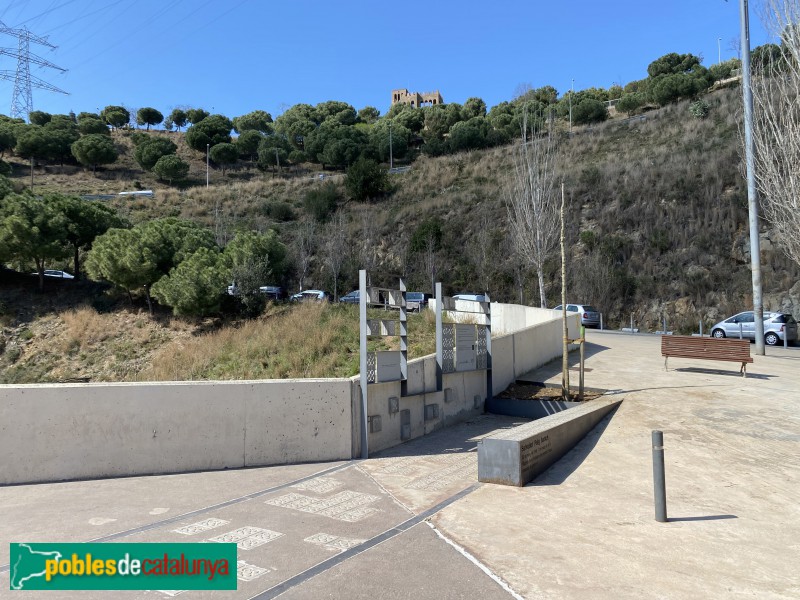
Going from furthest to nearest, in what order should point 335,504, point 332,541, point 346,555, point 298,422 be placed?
point 298,422 < point 335,504 < point 332,541 < point 346,555

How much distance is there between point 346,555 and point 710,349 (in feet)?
38.6

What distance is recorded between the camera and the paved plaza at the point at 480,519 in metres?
4.45

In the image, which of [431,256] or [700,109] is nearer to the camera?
[431,256]

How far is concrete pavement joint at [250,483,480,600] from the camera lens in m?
4.21

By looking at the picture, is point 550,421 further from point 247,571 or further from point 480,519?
point 247,571

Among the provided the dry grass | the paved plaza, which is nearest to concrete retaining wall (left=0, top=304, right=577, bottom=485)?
the paved plaza

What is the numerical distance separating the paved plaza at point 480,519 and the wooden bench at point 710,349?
380 centimetres

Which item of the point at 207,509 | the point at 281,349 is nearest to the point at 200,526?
the point at 207,509

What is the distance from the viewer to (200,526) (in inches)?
217

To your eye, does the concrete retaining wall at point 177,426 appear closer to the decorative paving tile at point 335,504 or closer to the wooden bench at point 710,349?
the decorative paving tile at point 335,504

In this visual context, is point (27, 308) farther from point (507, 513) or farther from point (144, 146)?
point (144, 146)

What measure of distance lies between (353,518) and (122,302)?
25608 millimetres

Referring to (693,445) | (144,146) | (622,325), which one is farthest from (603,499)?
Result: (144,146)

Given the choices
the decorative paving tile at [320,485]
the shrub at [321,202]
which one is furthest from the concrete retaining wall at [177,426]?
the shrub at [321,202]
